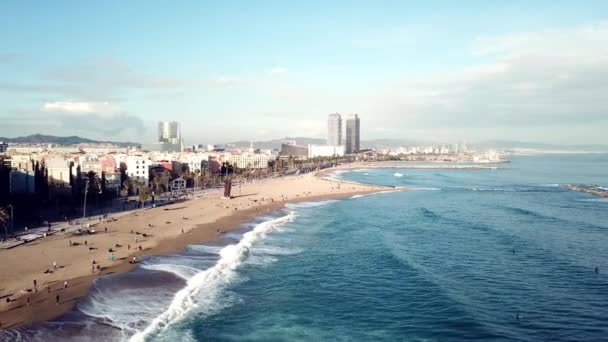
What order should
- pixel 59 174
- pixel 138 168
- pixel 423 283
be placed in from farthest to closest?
pixel 138 168, pixel 59 174, pixel 423 283

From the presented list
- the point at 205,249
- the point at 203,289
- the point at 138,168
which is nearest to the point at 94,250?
the point at 205,249

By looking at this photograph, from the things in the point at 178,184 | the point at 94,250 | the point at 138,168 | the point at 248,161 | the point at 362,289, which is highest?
the point at 248,161

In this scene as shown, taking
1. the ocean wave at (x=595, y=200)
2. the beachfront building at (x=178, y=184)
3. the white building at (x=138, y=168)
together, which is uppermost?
the white building at (x=138, y=168)

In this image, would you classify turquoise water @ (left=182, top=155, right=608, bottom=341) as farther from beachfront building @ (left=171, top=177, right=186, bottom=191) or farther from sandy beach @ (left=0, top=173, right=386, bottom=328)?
beachfront building @ (left=171, top=177, right=186, bottom=191)

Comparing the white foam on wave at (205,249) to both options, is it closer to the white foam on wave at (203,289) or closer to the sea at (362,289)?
the sea at (362,289)

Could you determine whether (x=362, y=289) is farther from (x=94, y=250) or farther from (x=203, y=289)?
(x=94, y=250)

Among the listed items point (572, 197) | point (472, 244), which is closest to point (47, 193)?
point (472, 244)

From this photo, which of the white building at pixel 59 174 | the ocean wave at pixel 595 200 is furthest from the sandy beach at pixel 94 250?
the ocean wave at pixel 595 200
